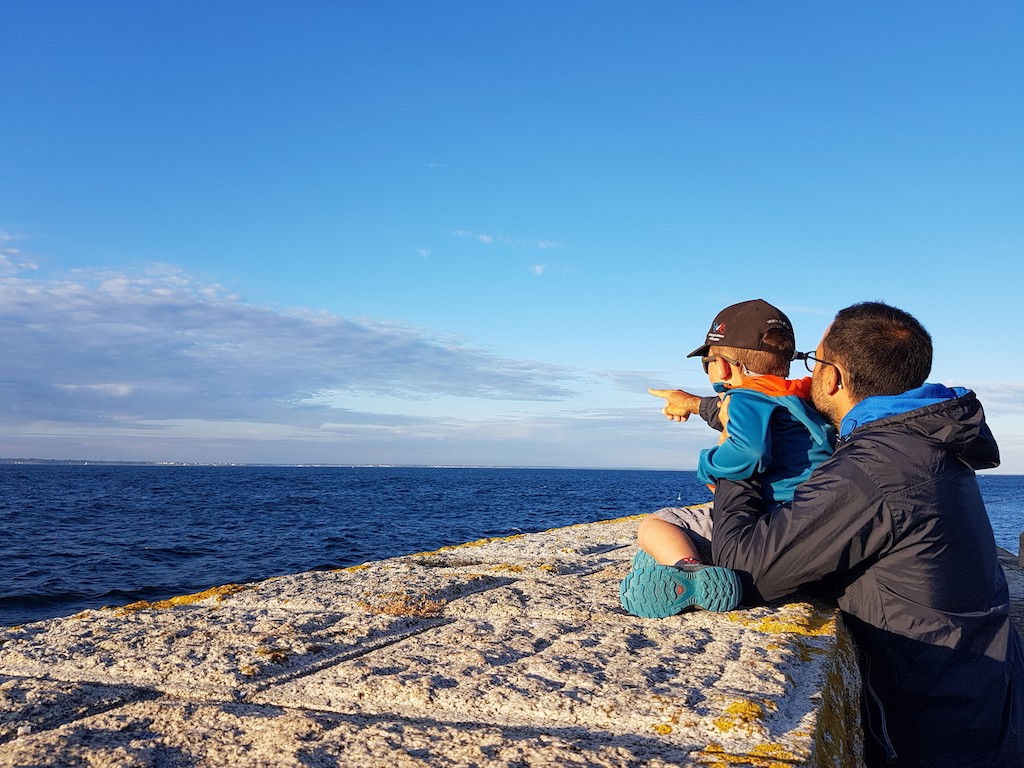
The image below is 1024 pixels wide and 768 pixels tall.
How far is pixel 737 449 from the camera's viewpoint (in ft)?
8.64

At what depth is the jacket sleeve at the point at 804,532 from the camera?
7.16ft

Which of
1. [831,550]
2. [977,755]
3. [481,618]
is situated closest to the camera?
[977,755]

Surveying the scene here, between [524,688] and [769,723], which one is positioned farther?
[524,688]

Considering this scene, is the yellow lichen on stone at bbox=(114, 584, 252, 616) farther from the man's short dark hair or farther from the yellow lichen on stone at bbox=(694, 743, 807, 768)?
the man's short dark hair

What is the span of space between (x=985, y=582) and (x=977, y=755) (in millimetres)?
510

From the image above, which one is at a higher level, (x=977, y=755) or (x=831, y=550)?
(x=831, y=550)

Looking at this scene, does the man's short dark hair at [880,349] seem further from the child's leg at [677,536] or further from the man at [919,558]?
the child's leg at [677,536]

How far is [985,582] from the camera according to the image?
221 centimetres

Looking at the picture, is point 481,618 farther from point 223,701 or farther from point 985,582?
point 985,582

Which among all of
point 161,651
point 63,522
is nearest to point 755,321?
point 161,651

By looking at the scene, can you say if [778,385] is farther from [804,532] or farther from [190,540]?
[190,540]

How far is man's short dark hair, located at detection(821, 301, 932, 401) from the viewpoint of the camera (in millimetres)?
2369

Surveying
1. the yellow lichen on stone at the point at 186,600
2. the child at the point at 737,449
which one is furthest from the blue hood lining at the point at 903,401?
the yellow lichen on stone at the point at 186,600

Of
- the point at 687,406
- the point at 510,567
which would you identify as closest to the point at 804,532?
the point at 687,406
